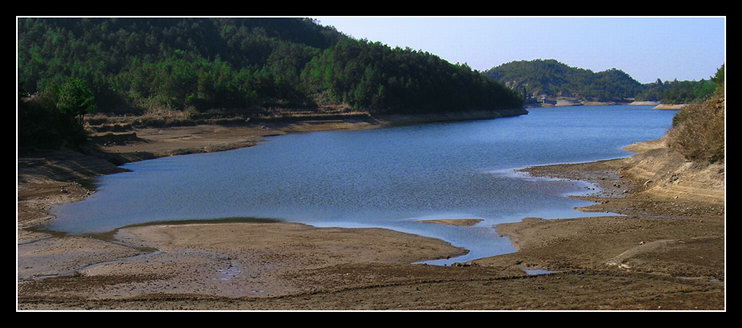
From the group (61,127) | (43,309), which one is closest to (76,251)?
(43,309)

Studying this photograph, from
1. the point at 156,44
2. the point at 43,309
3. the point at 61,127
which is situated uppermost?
the point at 156,44

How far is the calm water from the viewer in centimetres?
2434

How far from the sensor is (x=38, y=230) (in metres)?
22.7

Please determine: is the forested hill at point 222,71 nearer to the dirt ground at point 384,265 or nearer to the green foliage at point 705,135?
the dirt ground at point 384,265

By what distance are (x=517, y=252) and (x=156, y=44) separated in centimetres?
12709

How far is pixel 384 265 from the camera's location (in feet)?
55.0

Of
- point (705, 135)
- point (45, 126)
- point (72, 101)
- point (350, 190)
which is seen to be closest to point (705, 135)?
point (705, 135)

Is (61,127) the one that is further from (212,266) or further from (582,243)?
(582,243)

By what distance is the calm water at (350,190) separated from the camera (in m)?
24.3

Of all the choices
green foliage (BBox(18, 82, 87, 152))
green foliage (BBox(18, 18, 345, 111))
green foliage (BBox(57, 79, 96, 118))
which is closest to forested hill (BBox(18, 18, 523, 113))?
green foliage (BBox(18, 18, 345, 111))

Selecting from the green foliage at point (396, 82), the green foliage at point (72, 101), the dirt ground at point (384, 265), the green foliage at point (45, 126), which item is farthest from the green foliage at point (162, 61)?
the dirt ground at point (384, 265)

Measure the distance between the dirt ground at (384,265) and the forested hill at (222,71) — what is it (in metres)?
58.8

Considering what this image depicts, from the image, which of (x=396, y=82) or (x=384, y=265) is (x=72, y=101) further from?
(x=396, y=82)

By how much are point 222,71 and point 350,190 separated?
3040 inches
